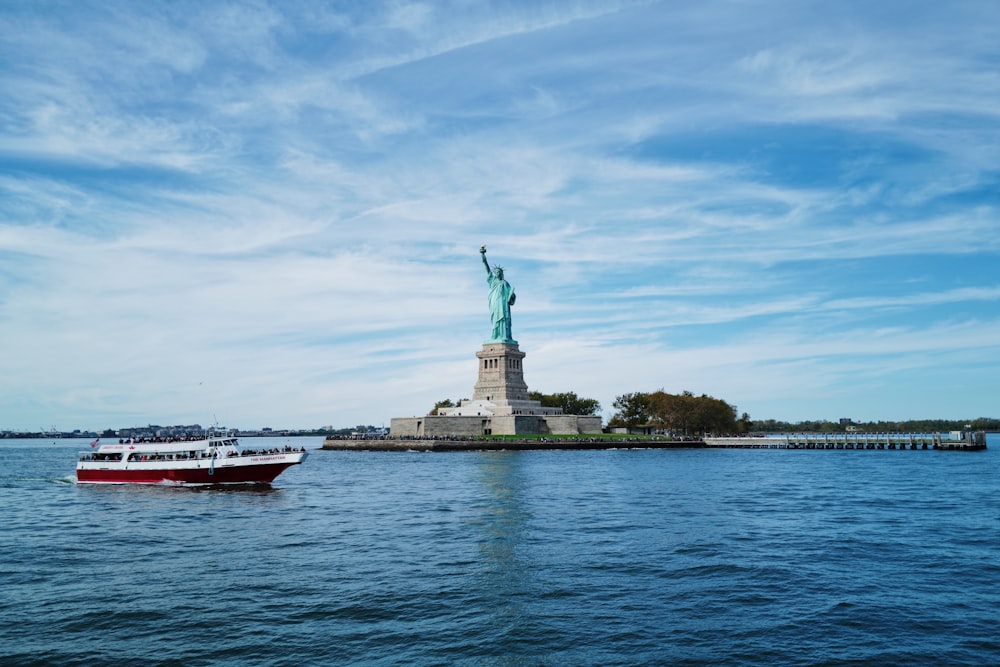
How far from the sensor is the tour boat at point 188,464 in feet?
201

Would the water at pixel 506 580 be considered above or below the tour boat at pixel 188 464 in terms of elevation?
below

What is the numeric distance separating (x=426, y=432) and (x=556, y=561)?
102931mm

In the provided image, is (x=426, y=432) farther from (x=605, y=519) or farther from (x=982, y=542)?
(x=982, y=542)

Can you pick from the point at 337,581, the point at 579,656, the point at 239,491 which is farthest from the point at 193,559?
the point at 239,491

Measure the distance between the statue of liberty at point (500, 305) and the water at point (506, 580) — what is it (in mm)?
88225

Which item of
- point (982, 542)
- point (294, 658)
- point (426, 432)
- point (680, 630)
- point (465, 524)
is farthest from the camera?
point (426, 432)

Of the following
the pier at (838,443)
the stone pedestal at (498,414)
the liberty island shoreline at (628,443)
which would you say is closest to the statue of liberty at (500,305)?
the stone pedestal at (498,414)

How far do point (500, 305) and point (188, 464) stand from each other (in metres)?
83.8

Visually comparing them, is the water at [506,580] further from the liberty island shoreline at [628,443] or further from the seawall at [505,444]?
the liberty island shoreline at [628,443]

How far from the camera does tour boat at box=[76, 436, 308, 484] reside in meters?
61.4

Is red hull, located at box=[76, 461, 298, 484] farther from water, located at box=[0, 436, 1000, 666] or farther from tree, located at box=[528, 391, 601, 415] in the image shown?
tree, located at box=[528, 391, 601, 415]

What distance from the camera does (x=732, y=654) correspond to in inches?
746

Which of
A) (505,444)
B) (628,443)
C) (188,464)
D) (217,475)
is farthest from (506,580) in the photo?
(628,443)

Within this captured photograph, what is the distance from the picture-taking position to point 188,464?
61469 mm
